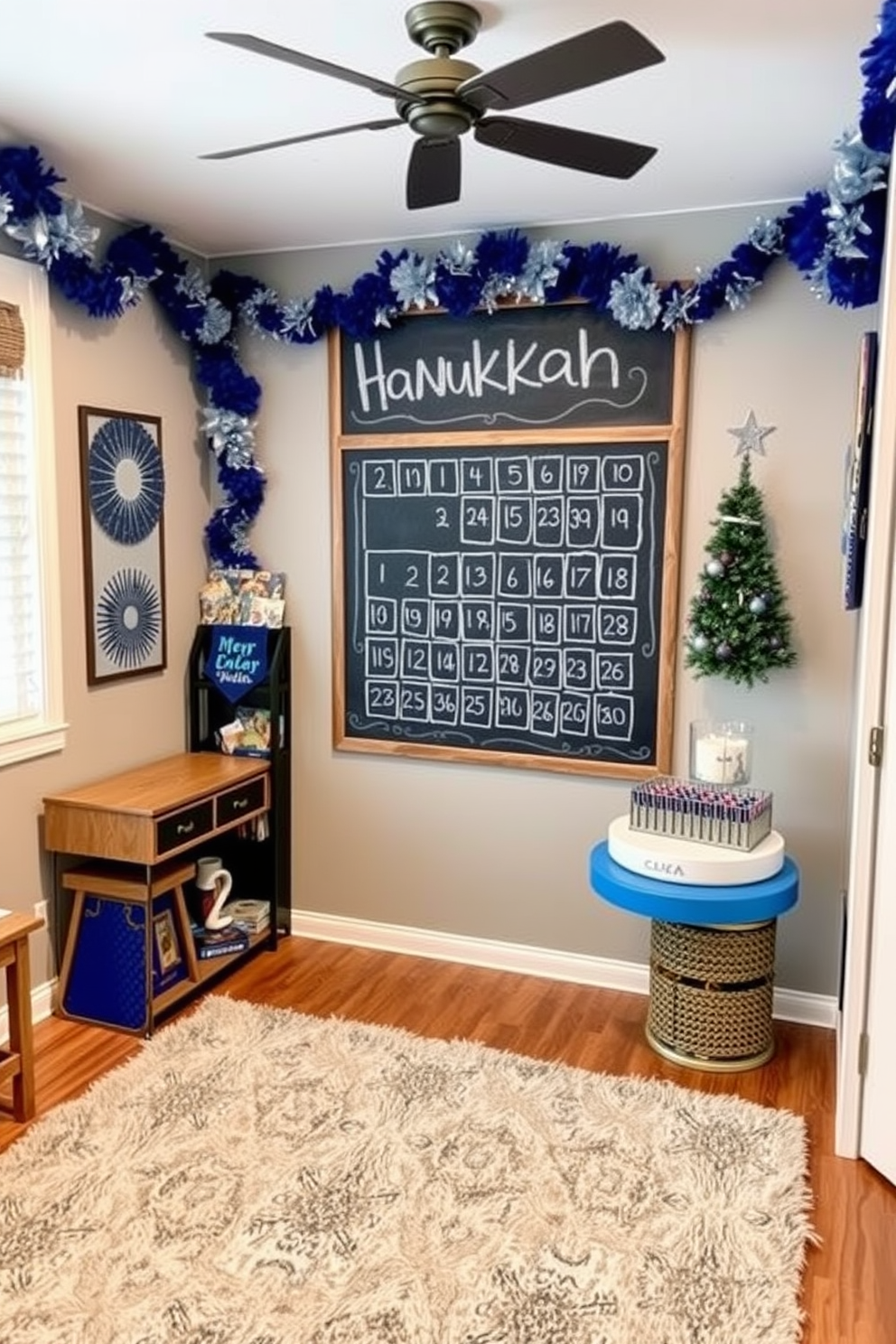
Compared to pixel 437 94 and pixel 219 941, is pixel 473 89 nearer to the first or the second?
pixel 437 94

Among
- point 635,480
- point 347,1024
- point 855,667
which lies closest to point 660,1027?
point 347,1024

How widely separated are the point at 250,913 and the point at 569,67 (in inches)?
120

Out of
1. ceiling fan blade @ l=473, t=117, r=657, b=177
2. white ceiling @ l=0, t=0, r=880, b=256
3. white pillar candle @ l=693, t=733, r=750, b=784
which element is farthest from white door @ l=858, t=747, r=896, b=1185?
white ceiling @ l=0, t=0, r=880, b=256

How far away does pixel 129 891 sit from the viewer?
3207 mm

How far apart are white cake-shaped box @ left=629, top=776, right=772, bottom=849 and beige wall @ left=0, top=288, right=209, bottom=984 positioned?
5.83 feet

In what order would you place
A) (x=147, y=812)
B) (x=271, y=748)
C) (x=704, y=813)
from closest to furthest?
(x=704, y=813), (x=147, y=812), (x=271, y=748)

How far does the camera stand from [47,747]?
328cm

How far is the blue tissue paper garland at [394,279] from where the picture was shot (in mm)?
2592

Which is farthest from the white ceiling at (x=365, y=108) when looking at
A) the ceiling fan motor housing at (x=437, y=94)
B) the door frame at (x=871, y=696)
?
the door frame at (x=871, y=696)

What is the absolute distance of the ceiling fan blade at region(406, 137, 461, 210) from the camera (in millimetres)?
2121

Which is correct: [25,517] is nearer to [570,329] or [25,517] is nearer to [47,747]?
[47,747]

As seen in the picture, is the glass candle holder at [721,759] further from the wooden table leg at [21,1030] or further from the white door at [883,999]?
the wooden table leg at [21,1030]

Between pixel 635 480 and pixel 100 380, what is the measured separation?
1788mm

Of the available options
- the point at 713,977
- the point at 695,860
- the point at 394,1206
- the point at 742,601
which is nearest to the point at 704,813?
the point at 695,860
